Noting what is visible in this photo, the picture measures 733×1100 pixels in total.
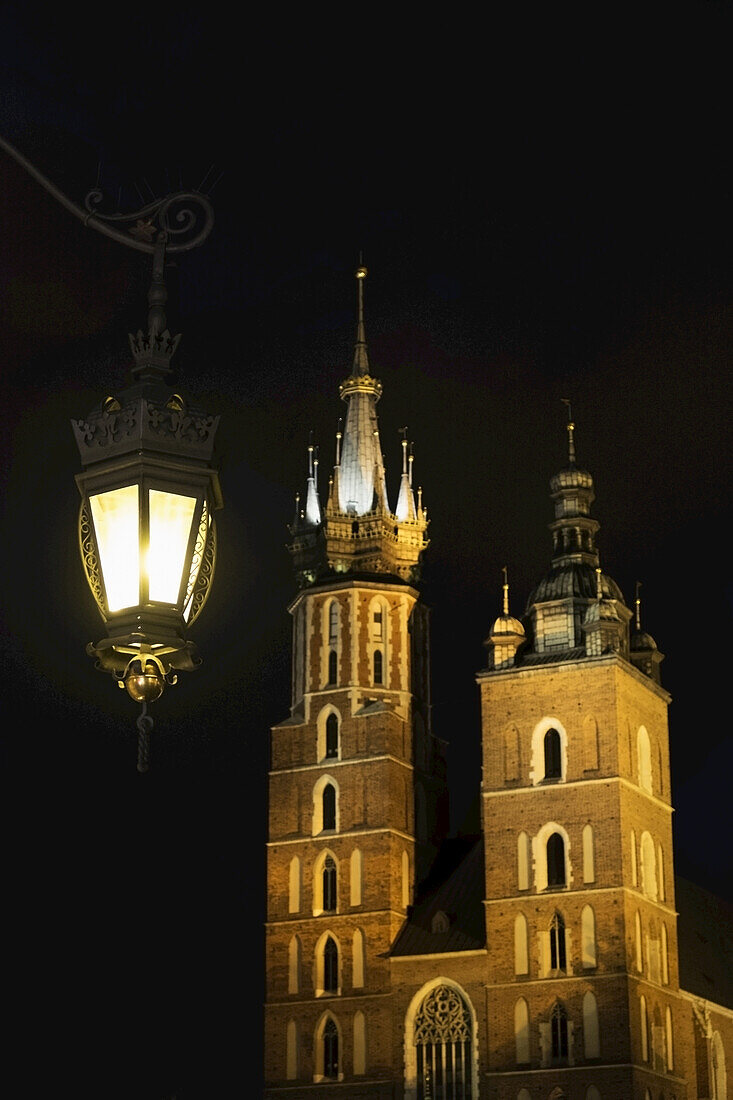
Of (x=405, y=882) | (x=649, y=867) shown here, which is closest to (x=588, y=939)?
(x=649, y=867)

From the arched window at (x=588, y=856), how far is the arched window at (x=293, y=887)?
889 cm

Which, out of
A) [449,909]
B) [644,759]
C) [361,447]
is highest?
[361,447]

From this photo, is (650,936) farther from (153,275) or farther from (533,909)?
(153,275)

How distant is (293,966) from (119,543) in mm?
55068

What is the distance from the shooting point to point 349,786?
205 feet

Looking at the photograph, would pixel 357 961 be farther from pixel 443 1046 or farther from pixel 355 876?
pixel 443 1046

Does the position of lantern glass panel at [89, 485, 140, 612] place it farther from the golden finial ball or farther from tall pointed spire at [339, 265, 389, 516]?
tall pointed spire at [339, 265, 389, 516]

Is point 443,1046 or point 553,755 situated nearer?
point 443,1046

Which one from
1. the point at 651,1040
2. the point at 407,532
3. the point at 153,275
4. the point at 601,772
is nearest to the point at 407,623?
the point at 407,532

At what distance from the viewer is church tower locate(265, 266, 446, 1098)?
60.7 metres

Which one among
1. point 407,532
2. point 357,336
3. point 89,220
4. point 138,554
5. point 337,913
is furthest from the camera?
point 357,336

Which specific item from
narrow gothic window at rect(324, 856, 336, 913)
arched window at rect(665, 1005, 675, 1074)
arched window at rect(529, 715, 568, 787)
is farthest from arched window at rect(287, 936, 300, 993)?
arched window at rect(665, 1005, 675, 1074)

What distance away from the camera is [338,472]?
68.1 metres

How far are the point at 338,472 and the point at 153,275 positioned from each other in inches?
2344
